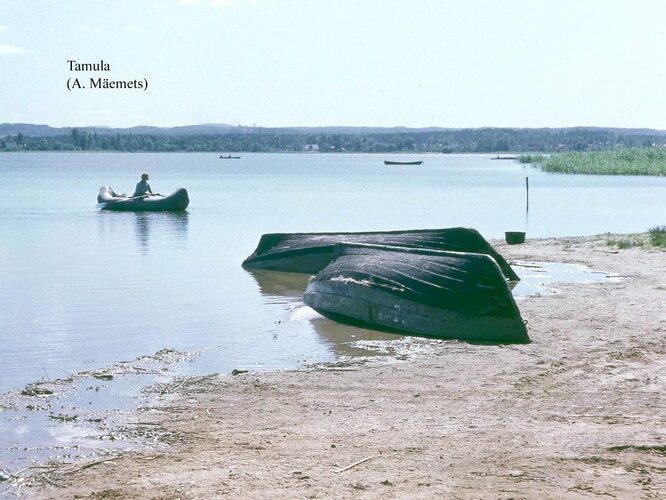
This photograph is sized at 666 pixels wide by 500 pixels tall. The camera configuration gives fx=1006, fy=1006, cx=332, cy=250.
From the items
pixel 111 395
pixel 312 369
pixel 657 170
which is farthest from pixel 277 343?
pixel 657 170

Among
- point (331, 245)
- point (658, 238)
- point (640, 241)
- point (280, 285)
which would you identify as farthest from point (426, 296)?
point (640, 241)

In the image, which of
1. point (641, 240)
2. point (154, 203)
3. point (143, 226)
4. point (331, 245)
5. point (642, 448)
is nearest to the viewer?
point (642, 448)

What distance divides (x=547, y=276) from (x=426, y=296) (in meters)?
Result: 6.55

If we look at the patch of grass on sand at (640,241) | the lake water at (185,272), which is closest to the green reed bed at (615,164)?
the lake water at (185,272)

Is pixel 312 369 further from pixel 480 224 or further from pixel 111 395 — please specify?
pixel 480 224

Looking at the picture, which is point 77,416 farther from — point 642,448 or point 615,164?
point 615,164

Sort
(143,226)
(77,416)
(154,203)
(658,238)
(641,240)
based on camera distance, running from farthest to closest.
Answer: (154,203), (143,226), (641,240), (658,238), (77,416)

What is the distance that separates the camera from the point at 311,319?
13.4m

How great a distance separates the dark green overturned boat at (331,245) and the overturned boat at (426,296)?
2836mm

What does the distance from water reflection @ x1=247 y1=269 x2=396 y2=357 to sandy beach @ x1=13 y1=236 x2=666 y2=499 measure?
2.83ft

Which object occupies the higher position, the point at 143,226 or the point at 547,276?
the point at 547,276

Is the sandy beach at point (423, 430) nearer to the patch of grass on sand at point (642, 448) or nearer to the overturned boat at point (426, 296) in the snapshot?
the patch of grass on sand at point (642, 448)

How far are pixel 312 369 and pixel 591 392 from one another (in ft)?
9.44

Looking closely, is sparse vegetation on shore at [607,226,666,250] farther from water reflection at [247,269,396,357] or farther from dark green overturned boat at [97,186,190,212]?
dark green overturned boat at [97,186,190,212]
